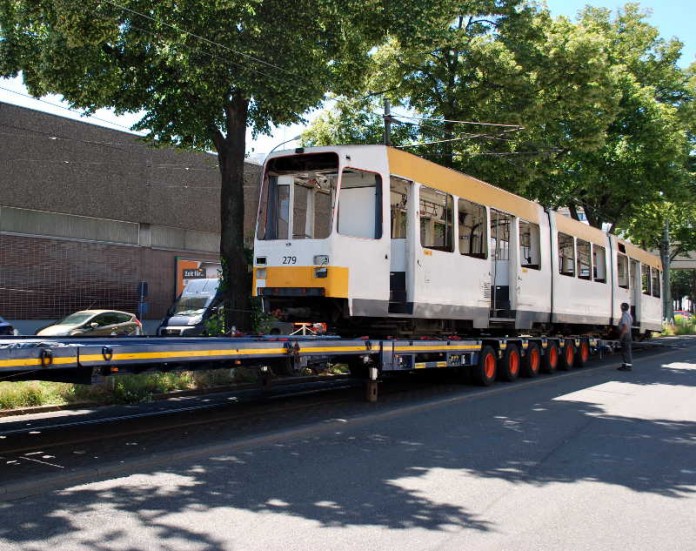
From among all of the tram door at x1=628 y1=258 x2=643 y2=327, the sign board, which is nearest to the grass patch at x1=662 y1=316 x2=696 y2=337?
the tram door at x1=628 y1=258 x2=643 y2=327

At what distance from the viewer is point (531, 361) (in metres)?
15.0

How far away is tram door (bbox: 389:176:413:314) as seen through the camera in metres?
10.6

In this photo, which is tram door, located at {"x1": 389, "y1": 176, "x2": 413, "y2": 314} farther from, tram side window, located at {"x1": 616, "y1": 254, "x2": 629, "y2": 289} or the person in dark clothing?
tram side window, located at {"x1": 616, "y1": 254, "x2": 629, "y2": 289}

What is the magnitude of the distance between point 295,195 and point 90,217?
1909cm

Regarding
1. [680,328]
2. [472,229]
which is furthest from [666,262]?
[472,229]

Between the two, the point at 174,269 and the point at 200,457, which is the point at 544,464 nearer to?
the point at 200,457

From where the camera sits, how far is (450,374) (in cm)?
1455

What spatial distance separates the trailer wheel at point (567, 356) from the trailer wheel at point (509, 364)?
2935 millimetres

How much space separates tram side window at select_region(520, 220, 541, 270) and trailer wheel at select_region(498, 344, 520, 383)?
1872 millimetres

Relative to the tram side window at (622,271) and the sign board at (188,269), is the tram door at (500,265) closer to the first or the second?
the tram side window at (622,271)

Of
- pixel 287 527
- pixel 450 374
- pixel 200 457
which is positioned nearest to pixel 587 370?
pixel 450 374

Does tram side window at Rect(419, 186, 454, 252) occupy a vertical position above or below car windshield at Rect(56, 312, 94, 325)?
above

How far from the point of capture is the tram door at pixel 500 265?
13508 millimetres

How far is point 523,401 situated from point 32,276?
20266 millimetres
